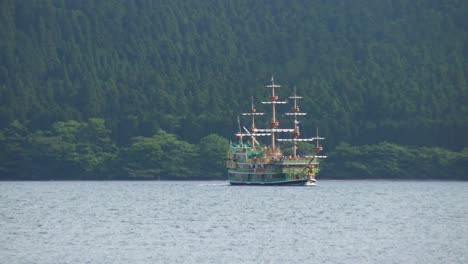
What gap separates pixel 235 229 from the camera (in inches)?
3925

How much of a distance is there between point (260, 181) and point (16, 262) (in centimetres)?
12287

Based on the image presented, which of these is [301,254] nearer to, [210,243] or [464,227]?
[210,243]

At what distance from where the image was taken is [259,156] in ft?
649

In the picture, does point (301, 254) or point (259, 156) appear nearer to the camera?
point (301, 254)

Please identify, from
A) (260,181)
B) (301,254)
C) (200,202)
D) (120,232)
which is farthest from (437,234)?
(260,181)

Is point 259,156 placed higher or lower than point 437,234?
higher

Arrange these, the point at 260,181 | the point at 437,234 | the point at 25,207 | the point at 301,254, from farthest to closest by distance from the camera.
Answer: the point at 260,181 < the point at 25,207 < the point at 437,234 < the point at 301,254

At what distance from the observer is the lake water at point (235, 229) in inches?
3140

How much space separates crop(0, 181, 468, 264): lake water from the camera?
7975cm

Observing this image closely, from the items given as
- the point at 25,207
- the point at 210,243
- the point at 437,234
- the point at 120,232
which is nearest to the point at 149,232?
the point at 120,232

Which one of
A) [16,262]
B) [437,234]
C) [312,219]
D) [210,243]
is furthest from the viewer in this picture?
[312,219]

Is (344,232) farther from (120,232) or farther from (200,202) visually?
(200,202)

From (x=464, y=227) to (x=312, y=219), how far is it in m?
16.3

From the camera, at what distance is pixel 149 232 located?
3814 inches
